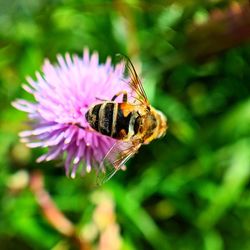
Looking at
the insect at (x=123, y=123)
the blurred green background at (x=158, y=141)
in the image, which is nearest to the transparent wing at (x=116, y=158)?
the insect at (x=123, y=123)

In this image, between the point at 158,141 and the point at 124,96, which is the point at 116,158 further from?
the point at 158,141

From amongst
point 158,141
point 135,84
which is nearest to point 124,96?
point 135,84

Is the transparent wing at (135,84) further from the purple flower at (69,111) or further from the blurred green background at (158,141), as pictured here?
the blurred green background at (158,141)

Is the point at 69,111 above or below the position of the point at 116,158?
above

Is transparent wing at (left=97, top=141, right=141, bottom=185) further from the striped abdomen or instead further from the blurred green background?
the blurred green background

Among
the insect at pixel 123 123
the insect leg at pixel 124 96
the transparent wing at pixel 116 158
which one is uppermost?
the insect leg at pixel 124 96

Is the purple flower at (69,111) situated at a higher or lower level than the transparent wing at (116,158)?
higher

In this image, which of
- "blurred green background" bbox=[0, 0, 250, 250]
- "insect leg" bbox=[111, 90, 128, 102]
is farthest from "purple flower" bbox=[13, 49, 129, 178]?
"blurred green background" bbox=[0, 0, 250, 250]
